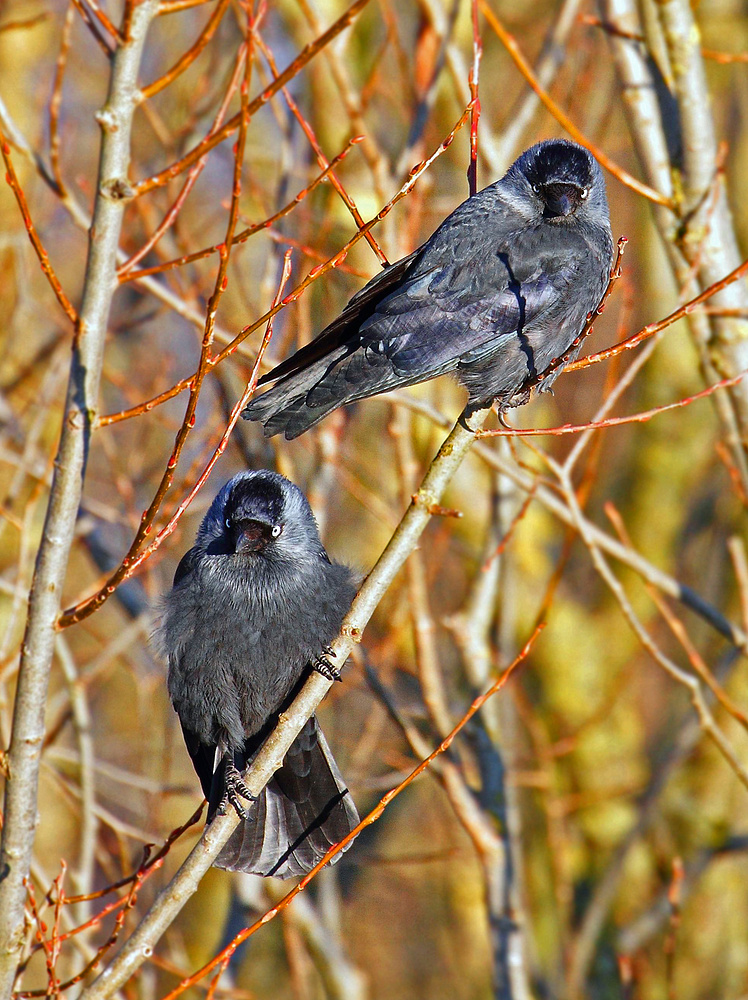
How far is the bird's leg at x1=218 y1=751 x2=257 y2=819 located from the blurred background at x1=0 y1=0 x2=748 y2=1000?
1.53 ft

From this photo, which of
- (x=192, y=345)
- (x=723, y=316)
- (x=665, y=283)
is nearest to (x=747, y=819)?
(x=665, y=283)

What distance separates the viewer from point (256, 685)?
310 centimetres

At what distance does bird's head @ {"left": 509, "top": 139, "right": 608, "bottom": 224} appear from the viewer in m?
3.20

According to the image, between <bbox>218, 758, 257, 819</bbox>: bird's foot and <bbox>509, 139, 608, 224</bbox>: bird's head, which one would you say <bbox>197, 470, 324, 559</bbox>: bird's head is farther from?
Answer: <bbox>509, 139, 608, 224</bbox>: bird's head

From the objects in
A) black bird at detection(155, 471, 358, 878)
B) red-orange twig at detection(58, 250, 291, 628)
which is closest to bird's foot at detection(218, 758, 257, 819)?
black bird at detection(155, 471, 358, 878)

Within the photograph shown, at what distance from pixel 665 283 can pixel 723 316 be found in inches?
116

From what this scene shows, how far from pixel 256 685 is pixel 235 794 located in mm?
486

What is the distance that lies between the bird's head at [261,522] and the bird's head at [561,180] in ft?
4.16

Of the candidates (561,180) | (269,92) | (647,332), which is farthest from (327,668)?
(561,180)

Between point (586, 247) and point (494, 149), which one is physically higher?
point (494, 149)

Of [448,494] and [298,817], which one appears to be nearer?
[298,817]

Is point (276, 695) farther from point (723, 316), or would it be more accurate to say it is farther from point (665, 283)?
point (665, 283)

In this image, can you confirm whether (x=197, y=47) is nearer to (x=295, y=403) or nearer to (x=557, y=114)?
(x=295, y=403)

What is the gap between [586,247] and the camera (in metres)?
3.12
